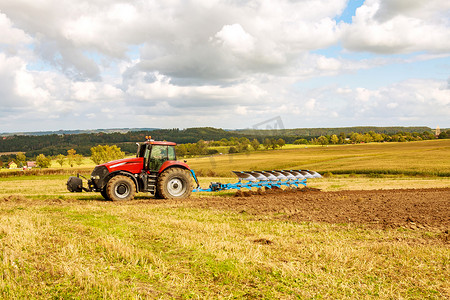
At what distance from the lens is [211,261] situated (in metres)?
6.04

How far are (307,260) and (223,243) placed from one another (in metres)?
1.75

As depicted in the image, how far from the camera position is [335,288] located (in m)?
5.04

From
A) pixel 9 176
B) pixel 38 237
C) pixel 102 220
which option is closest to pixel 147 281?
pixel 38 237

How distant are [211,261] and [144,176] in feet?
31.3

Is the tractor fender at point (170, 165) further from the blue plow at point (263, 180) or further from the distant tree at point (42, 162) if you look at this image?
the distant tree at point (42, 162)

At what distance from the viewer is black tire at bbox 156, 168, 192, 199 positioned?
1499 centimetres

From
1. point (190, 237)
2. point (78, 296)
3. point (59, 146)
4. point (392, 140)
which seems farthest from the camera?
point (59, 146)

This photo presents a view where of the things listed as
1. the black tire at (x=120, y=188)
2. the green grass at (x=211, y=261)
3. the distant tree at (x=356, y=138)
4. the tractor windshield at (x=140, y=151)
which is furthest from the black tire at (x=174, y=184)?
the distant tree at (x=356, y=138)

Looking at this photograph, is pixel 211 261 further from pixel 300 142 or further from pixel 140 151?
pixel 300 142

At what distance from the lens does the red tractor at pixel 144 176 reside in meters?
14.4

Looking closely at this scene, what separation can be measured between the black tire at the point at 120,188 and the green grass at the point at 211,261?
15.6ft

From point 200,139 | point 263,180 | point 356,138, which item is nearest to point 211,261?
point 263,180

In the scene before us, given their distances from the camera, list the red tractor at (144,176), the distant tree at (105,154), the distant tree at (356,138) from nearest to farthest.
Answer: the red tractor at (144,176)
the distant tree at (105,154)
the distant tree at (356,138)

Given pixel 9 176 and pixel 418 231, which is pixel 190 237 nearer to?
pixel 418 231
